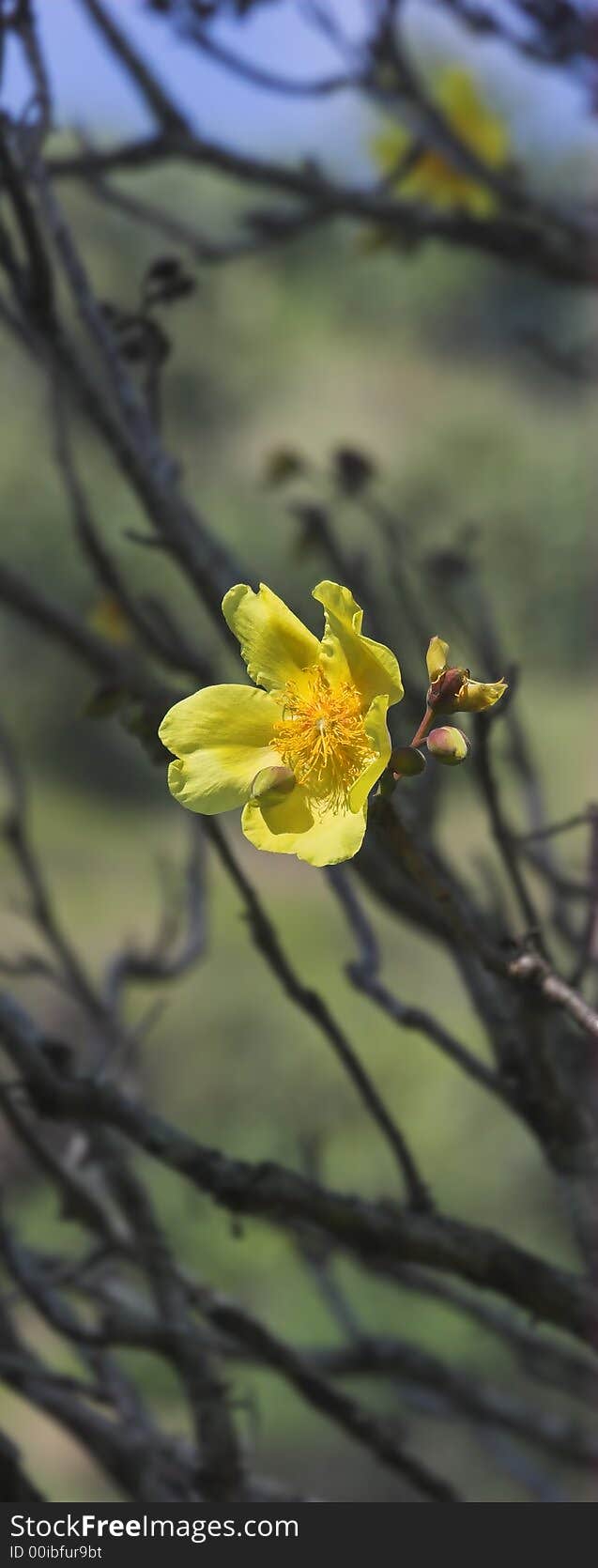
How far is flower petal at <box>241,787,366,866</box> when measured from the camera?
508 millimetres

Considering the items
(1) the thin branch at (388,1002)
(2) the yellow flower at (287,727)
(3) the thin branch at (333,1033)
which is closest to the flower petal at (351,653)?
(2) the yellow flower at (287,727)

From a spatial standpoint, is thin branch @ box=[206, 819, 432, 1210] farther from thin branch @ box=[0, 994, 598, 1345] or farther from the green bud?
the green bud

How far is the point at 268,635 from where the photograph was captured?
58 centimetres

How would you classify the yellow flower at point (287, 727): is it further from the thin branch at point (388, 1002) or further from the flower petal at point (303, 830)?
the thin branch at point (388, 1002)

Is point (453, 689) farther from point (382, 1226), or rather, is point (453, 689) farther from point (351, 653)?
point (382, 1226)

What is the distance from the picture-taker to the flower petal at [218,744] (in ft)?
1.84

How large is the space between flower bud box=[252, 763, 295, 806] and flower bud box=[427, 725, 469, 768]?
79mm

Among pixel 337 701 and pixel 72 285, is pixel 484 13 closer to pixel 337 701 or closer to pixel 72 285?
pixel 72 285

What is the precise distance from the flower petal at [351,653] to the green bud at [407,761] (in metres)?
0.03

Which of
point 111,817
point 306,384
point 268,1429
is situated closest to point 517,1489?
point 268,1429

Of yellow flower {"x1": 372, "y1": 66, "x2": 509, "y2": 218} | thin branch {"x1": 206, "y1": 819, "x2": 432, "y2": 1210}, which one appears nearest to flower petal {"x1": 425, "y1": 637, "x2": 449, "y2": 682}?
thin branch {"x1": 206, "y1": 819, "x2": 432, "y2": 1210}

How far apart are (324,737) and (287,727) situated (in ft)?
0.05

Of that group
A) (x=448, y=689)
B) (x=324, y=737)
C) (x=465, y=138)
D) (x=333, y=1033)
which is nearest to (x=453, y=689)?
(x=448, y=689)

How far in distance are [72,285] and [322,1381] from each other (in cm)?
64
